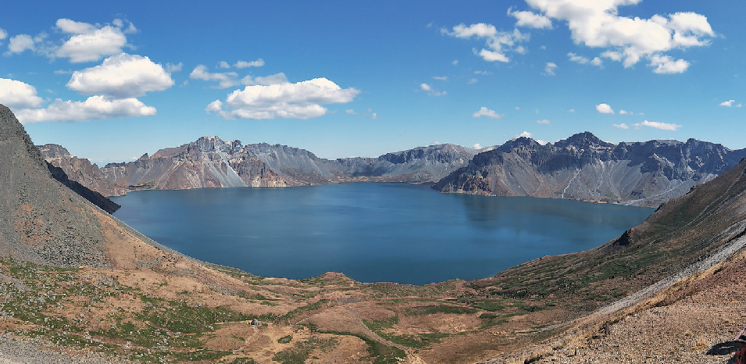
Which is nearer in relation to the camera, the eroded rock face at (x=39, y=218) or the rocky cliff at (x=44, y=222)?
the eroded rock face at (x=39, y=218)

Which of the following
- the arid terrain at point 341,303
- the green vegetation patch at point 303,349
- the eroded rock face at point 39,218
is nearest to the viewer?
the arid terrain at point 341,303

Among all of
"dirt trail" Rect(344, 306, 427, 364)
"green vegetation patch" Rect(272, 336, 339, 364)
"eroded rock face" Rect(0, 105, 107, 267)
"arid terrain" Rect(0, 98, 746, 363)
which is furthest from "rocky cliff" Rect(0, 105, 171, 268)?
"dirt trail" Rect(344, 306, 427, 364)

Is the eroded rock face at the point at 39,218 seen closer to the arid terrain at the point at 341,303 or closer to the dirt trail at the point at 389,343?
the arid terrain at the point at 341,303

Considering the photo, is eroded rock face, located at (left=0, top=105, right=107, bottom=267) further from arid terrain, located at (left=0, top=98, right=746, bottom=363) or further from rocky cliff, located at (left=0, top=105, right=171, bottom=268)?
arid terrain, located at (left=0, top=98, right=746, bottom=363)

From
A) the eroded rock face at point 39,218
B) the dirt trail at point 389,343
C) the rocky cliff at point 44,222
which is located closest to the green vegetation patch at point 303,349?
the dirt trail at point 389,343

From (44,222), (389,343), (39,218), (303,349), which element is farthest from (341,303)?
(39,218)

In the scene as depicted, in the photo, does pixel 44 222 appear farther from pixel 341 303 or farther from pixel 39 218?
pixel 341 303

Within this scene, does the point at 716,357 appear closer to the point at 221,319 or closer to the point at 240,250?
the point at 221,319

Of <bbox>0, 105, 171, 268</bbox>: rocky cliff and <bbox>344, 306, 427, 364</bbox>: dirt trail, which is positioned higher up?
<bbox>0, 105, 171, 268</bbox>: rocky cliff

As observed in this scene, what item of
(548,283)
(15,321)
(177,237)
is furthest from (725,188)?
(177,237)
